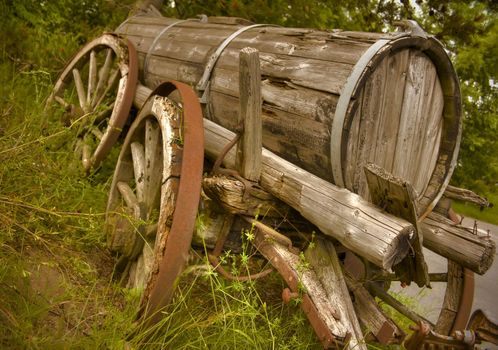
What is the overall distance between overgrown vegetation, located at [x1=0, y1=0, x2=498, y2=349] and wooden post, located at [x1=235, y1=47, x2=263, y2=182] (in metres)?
0.56

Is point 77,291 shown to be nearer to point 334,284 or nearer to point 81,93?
point 334,284

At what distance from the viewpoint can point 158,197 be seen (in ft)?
8.21

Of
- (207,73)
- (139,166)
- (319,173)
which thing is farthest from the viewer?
(207,73)

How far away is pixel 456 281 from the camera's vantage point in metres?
3.12

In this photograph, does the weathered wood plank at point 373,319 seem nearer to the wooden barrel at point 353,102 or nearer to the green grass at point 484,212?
the wooden barrel at point 353,102

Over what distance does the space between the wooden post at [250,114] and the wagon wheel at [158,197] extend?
220mm

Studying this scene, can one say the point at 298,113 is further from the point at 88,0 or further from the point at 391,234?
the point at 88,0

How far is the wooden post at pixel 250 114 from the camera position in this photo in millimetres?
2154

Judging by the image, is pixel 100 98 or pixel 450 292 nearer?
pixel 450 292

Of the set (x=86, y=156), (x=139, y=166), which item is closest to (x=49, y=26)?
(x=86, y=156)

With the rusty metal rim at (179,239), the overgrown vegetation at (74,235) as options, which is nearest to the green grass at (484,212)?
the overgrown vegetation at (74,235)

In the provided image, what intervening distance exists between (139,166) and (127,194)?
19 cm

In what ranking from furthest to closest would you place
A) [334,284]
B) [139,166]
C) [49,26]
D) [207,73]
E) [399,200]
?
[49,26], [207,73], [139,166], [334,284], [399,200]

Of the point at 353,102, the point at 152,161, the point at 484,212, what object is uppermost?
the point at 353,102
